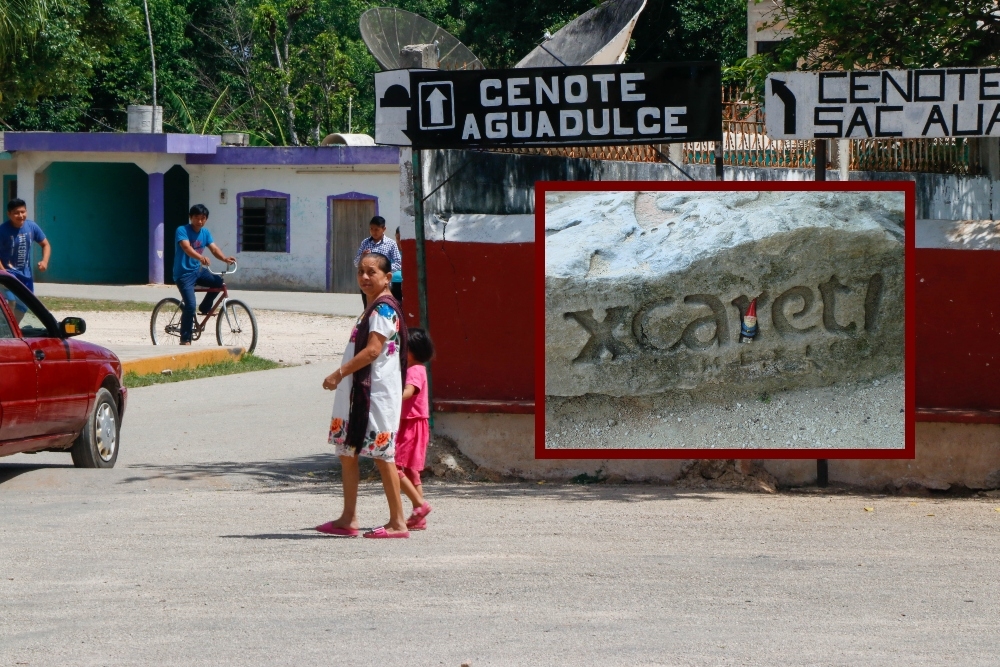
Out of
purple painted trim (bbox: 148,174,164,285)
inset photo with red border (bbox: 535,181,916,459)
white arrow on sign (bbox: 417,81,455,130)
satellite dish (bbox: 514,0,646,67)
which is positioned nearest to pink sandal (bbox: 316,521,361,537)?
inset photo with red border (bbox: 535,181,916,459)

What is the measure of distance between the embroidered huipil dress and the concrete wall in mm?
2064

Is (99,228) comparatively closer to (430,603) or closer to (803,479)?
(803,479)

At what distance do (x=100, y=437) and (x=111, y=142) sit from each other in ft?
78.1

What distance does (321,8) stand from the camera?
51.3 m

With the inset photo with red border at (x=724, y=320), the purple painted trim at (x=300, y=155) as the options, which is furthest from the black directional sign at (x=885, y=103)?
the purple painted trim at (x=300, y=155)

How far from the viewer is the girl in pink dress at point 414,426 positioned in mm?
7004

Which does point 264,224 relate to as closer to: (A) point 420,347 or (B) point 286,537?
(A) point 420,347

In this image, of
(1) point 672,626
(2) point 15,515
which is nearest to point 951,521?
(1) point 672,626

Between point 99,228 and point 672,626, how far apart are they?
3182 cm

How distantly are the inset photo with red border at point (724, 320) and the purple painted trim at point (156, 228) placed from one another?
25164 mm

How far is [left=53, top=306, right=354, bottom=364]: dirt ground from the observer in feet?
56.6

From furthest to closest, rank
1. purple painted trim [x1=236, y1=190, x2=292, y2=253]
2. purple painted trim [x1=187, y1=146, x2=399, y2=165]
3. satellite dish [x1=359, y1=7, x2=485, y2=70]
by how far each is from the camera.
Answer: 1. purple painted trim [x1=236, y1=190, x2=292, y2=253]
2. purple painted trim [x1=187, y1=146, x2=399, y2=165]
3. satellite dish [x1=359, y1=7, x2=485, y2=70]

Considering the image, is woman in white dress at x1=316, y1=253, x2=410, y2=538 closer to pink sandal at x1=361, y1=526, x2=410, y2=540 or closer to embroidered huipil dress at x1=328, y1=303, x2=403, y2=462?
embroidered huipil dress at x1=328, y1=303, x2=403, y2=462

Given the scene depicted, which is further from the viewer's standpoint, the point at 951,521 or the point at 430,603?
the point at 951,521
